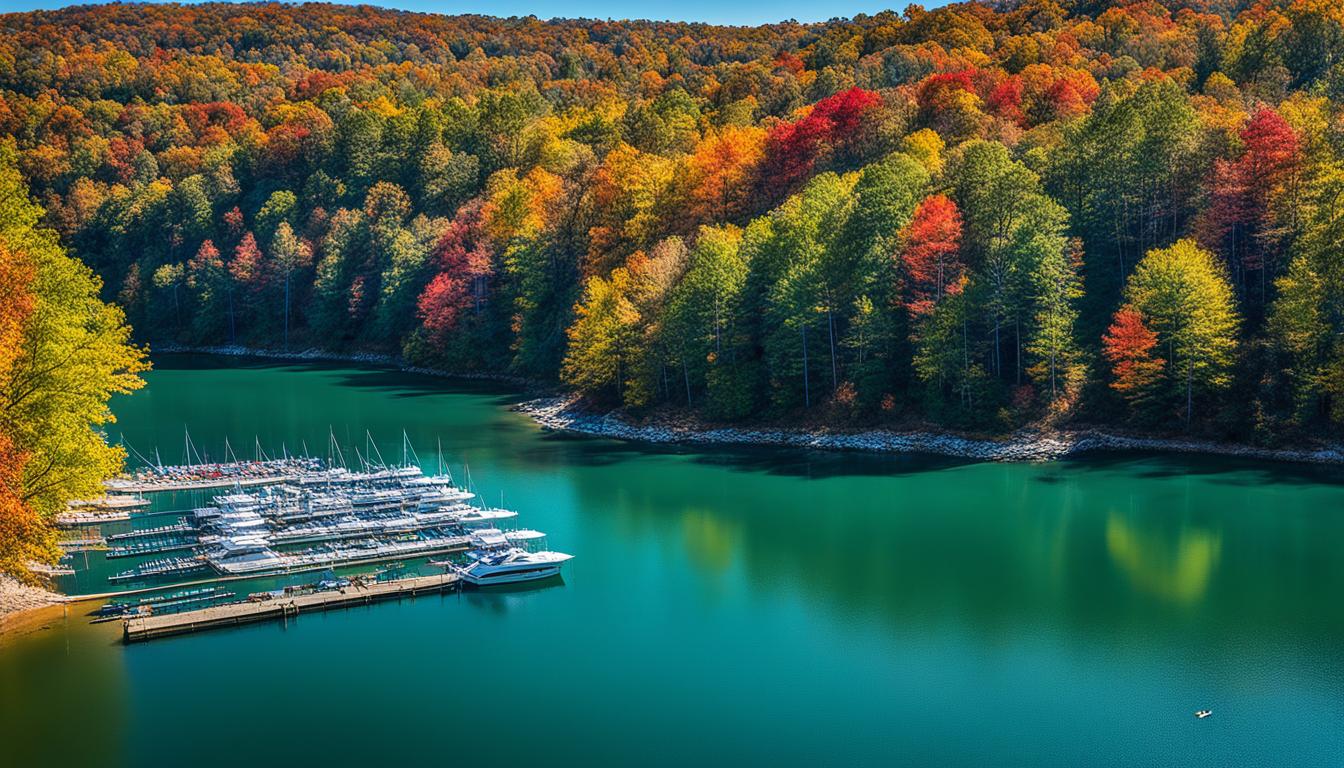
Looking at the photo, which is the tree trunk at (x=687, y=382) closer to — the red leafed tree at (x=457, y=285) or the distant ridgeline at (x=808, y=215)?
the distant ridgeline at (x=808, y=215)

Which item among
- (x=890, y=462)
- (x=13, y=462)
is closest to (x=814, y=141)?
(x=890, y=462)

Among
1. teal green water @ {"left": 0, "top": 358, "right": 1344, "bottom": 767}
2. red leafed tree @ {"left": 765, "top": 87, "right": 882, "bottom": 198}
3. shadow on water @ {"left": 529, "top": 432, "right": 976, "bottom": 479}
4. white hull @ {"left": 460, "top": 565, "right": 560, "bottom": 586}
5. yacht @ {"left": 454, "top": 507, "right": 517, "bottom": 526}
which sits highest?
red leafed tree @ {"left": 765, "top": 87, "right": 882, "bottom": 198}

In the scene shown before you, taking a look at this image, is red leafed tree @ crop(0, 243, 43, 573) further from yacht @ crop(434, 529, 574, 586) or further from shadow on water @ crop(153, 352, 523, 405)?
shadow on water @ crop(153, 352, 523, 405)

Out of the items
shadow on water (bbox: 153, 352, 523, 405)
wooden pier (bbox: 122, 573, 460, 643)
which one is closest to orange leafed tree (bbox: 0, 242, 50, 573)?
wooden pier (bbox: 122, 573, 460, 643)

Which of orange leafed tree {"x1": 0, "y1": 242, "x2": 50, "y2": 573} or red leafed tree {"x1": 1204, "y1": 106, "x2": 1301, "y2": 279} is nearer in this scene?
orange leafed tree {"x1": 0, "y1": 242, "x2": 50, "y2": 573}

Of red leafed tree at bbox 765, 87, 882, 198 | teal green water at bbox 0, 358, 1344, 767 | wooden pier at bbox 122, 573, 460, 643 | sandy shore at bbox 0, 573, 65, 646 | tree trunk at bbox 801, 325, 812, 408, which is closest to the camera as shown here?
teal green water at bbox 0, 358, 1344, 767

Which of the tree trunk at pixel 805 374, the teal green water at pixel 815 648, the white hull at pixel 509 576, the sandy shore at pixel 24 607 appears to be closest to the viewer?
the teal green water at pixel 815 648

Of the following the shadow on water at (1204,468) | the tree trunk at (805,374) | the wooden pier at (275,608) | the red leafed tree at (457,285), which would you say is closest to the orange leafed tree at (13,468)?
the wooden pier at (275,608)
